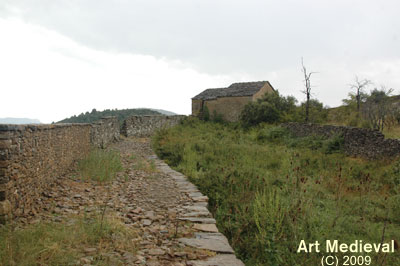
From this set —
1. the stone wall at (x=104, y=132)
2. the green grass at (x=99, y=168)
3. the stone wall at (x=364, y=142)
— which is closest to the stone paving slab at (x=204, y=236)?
the green grass at (x=99, y=168)

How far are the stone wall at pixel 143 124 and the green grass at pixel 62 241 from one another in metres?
13.6

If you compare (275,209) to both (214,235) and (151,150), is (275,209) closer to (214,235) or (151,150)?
(214,235)

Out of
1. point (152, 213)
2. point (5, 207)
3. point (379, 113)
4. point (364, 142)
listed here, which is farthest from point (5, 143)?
point (379, 113)

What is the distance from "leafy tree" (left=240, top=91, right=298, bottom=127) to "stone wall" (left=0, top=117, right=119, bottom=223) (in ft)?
54.1

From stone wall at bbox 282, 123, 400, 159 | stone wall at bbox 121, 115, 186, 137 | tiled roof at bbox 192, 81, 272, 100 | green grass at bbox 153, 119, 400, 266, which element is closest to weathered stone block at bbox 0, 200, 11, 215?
green grass at bbox 153, 119, 400, 266

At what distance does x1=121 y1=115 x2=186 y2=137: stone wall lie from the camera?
17.1 m

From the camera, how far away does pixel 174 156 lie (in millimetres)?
9797

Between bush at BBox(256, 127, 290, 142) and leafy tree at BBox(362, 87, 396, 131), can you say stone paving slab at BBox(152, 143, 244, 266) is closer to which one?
bush at BBox(256, 127, 290, 142)

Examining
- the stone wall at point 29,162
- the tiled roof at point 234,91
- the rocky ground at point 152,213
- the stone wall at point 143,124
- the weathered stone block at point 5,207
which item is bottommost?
the rocky ground at point 152,213

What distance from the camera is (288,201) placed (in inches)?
171

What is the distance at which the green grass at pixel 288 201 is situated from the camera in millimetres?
3804

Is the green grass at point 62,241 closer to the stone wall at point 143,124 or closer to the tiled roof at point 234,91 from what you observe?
the stone wall at point 143,124

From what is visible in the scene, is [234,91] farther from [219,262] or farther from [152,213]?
[219,262]

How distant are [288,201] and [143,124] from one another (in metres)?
15.1
